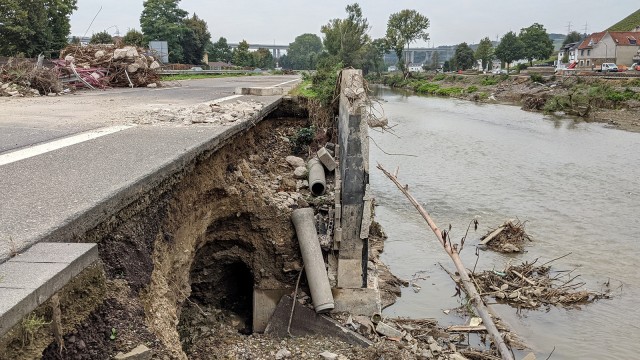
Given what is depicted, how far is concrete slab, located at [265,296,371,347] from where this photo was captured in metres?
7.75

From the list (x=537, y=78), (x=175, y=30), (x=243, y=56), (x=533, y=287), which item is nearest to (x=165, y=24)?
(x=175, y=30)

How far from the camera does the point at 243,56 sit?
81.0 metres

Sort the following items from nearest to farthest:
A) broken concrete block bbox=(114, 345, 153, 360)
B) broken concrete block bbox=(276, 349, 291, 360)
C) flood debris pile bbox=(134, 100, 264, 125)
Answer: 1. broken concrete block bbox=(114, 345, 153, 360)
2. broken concrete block bbox=(276, 349, 291, 360)
3. flood debris pile bbox=(134, 100, 264, 125)

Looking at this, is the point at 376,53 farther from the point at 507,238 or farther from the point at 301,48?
the point at 507,238

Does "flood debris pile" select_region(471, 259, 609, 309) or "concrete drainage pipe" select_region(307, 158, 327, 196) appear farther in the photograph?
"flood debris pile" select_region(471, 259, 609, 309)

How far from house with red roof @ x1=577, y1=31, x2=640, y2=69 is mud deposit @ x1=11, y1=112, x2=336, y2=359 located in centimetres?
7831

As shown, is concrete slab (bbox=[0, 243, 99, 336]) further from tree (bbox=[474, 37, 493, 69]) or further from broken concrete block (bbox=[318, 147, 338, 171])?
tree (bbox=[474, 37, 493, 69])

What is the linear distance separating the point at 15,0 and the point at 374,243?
105ft

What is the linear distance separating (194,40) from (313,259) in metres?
64.3

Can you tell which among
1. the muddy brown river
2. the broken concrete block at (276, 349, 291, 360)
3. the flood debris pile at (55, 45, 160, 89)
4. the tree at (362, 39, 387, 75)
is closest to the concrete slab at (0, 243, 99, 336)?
the broken concrete block at (276, 349, 291, 360)

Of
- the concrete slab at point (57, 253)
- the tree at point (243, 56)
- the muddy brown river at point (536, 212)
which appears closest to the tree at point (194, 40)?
the tree at point (243, 56)

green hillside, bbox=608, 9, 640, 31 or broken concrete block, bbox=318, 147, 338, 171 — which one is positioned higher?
green hillside, bbox=608, 9, 640, 31

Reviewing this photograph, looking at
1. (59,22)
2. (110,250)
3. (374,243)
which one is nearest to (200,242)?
(110,250)

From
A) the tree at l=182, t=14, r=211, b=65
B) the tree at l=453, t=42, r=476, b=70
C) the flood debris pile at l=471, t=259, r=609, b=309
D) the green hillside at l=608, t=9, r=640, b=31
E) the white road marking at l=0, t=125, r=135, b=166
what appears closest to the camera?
the white road marking at l=0, t=125, r=135, b=166
